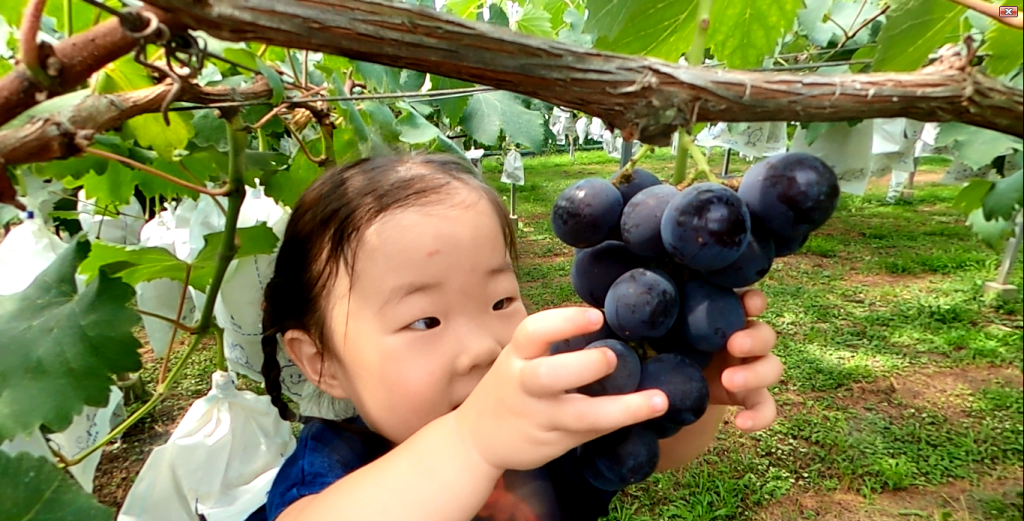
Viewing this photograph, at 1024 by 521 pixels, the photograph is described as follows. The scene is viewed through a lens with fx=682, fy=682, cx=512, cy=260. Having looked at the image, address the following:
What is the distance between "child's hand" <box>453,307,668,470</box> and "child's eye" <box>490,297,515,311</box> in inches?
11.5

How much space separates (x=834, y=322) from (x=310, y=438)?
1613 mm

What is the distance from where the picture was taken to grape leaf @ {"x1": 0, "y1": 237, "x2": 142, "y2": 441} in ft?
2.59

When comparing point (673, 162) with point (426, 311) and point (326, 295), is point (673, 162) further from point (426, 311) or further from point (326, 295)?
point (326, 295)

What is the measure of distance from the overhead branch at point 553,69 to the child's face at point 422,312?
1.28 ft

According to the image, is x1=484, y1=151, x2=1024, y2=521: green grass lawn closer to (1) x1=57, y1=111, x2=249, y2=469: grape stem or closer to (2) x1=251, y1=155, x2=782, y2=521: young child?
(2) x1=251, y1=155, x2=782, y2=521: young child

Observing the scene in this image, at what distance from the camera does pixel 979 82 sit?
1.07 ft

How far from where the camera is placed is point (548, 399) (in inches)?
18.2

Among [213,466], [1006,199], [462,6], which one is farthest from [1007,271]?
[462,6]

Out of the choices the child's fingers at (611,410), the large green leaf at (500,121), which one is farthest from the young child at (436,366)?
the large green leaf at (500,121)

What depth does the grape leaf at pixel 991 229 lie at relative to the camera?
28 centimetres

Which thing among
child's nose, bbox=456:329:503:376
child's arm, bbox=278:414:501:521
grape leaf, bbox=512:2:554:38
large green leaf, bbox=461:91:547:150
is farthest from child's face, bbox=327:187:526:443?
grape leaf, bbox=512:2:554:38

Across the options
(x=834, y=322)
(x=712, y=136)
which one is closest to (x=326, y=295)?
(x=834, y=322)

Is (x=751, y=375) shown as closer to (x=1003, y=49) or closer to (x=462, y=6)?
(x=1003, y=49)

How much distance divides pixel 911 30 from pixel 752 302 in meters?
0.29
